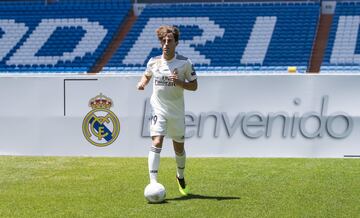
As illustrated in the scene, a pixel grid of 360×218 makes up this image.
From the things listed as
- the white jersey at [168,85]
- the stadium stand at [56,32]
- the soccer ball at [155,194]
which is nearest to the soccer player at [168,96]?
the white jersey at [168,85]

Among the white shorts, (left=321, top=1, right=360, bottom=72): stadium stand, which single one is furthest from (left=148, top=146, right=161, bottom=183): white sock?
(left=321, top=1, right=360, bottom=72): stadium stand

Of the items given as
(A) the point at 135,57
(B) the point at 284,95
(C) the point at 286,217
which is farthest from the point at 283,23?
(C) the point at 286,217

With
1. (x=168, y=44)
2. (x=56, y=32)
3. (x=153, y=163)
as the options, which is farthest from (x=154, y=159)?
(x=56, y=32)

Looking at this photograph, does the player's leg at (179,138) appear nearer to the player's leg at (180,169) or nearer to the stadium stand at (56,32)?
the player's leg at (180,169)

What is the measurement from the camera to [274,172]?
1009 centimetres

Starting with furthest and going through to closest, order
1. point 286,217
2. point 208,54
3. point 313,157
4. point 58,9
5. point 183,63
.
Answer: point 58,9, point 208,54, point 313,157, point 183,63, point 286,217

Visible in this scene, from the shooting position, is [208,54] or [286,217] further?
[208,54]

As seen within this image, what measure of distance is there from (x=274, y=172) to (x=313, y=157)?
1969 mm

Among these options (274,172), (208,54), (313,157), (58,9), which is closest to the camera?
(274,172)

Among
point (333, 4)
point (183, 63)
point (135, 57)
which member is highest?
point (183, 63)

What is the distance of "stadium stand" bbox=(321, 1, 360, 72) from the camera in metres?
27.9

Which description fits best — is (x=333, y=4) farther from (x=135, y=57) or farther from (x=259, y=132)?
(x=259, y=132)

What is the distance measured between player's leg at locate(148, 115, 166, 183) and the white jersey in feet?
0.35

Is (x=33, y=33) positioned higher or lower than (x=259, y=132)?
lower
